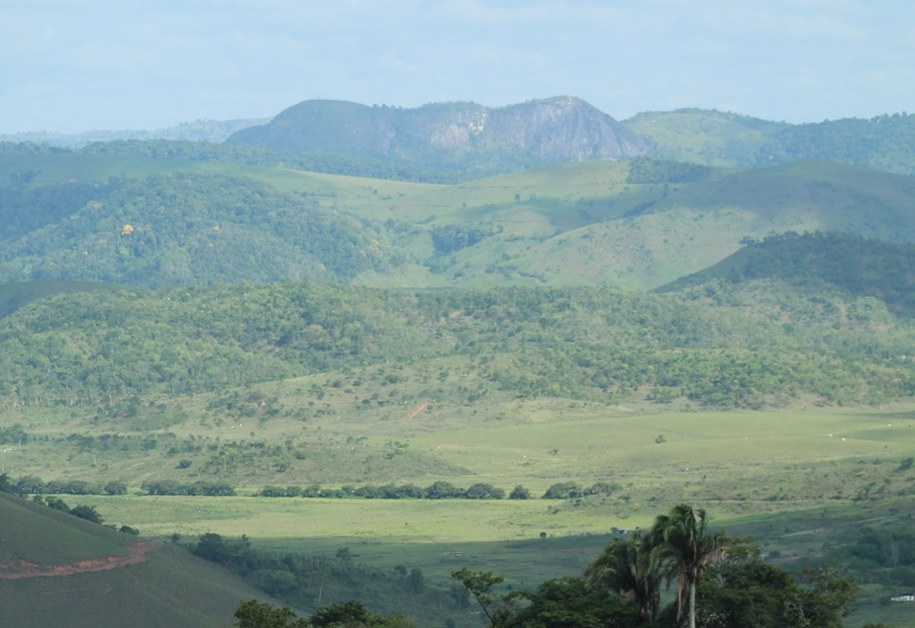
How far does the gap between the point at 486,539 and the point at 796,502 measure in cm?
2112

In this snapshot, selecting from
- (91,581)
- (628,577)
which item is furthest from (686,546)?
(91,581)

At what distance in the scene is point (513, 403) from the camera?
615 feet

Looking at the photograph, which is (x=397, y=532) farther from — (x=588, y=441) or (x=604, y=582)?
(x=604, y=582)

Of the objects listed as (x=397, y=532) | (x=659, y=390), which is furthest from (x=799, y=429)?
(x=397, y=532)

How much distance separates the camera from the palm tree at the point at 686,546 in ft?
174

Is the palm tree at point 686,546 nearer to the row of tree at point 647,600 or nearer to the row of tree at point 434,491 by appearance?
the row of tree at point 647,600

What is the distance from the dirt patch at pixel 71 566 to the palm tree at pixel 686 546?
36515mm

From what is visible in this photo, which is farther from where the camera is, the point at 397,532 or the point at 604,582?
the point at 397,532

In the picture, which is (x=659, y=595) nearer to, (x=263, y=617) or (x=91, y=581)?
(x=263, y=617)

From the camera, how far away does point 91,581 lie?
274 ft

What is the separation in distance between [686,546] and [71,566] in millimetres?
38585

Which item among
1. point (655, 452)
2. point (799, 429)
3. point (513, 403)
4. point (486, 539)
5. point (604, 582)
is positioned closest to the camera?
point (604, 582)

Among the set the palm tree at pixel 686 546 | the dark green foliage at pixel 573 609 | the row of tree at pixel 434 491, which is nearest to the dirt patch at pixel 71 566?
the dark green foliage at pixel 573 609

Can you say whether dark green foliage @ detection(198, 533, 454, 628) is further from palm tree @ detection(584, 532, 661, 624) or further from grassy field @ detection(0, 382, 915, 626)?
palm tree @ detection(584, 532, 661, 624)
